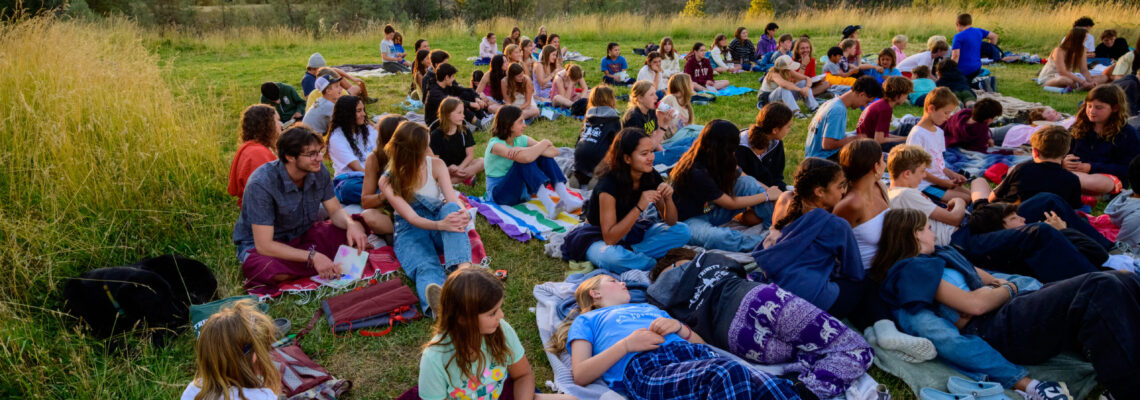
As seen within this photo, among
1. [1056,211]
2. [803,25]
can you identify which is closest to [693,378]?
[1056,211]

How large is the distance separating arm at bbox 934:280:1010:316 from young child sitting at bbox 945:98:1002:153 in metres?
4.71

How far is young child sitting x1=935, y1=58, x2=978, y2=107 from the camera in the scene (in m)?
10.1

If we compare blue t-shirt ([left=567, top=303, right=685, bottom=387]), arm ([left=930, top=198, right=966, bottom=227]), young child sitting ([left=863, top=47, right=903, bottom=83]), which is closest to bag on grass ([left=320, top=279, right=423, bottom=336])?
blue t-shirt ([left=567, top=303, right=685, bottom=387])

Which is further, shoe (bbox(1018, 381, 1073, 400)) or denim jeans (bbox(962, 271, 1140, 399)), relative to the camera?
shoe (bbox(1018, 381, 1073, 400))

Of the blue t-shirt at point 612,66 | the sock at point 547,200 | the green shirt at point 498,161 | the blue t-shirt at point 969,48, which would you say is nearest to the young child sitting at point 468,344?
the sock at point 547,200

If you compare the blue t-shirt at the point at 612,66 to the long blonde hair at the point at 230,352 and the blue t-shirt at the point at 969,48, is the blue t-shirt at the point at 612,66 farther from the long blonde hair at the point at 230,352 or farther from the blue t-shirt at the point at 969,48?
the long blonde hair at the point at 230,352

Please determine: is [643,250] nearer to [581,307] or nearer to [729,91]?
[581,307]

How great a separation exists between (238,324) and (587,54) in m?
15.2

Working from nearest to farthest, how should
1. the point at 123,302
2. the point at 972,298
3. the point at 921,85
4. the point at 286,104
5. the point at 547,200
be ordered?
the point at 972,298
the point at 123,302
the point at 547,200
the point at 286,104
the point at 921,85

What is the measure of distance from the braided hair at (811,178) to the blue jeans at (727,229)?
89 cm

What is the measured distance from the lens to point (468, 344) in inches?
121

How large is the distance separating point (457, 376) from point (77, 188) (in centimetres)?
394

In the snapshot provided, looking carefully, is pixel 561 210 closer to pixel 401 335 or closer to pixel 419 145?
pixel 419 145

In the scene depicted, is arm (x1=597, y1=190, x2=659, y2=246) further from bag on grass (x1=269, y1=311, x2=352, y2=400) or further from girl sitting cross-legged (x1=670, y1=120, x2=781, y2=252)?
bag on grass (x1=269, y1=311, x2=352, y2=400)
